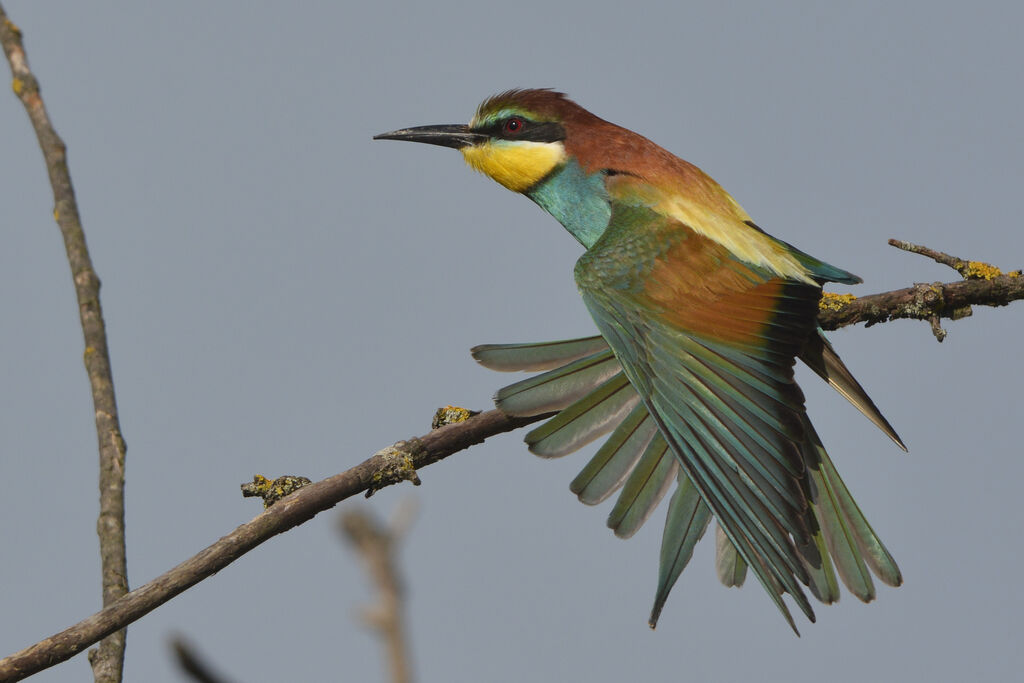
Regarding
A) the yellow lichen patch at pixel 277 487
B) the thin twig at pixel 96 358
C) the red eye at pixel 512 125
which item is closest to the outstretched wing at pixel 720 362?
the red eye at pixel 512 125

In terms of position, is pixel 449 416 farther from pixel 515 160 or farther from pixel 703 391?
pixel 515 160

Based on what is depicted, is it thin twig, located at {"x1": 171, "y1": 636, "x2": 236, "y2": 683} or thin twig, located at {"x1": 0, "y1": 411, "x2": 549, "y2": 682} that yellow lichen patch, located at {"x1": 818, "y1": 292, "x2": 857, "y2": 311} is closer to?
thin twig, located at {"x1": 0, "y1": 411, "x2": 549, "y2": 682}

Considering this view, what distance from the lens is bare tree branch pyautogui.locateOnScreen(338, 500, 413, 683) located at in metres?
0.82

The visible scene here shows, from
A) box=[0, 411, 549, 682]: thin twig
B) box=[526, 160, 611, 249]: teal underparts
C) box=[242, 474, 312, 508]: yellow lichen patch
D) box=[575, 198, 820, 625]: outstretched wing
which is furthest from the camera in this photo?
box=[526, 160, 611, 249]: teal underparts

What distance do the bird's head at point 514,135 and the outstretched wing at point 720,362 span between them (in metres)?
0.62

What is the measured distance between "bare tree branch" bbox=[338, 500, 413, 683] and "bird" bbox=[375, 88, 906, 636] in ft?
4.78

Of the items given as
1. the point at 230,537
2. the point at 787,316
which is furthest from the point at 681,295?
the point at 230,537

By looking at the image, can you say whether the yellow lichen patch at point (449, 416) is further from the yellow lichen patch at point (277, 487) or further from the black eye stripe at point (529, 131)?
the black eye stripe at point (529, 131)

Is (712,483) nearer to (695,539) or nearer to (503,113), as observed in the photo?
(695,539)

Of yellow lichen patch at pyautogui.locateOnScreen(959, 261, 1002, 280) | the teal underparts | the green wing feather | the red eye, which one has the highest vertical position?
the red eye

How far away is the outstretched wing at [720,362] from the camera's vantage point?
8.25 feet

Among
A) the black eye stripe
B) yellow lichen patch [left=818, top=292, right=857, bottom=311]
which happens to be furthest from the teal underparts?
yellow lichen patch [left=818, top=292, right=857, bottom=311]

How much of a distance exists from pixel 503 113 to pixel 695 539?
1.91 m

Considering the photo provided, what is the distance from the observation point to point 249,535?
1.95 m
